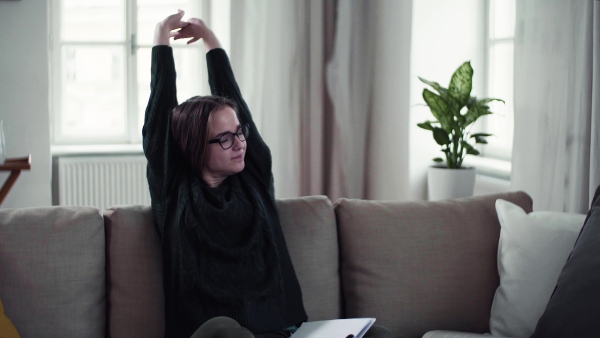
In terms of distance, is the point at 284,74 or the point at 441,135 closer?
the point at 441,135

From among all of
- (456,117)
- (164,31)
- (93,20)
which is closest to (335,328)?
(164,31)

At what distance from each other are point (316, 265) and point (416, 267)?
0.90 feet

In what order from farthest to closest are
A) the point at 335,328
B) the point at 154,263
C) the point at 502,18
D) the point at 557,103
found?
1. the point at 502,18
2. the point at 557,103
3. the point at 154,263
4. the point at 335,328

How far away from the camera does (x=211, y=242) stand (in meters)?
1.72

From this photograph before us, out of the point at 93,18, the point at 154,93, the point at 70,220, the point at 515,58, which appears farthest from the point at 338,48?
the point at 70,220

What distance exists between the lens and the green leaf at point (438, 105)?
294cm

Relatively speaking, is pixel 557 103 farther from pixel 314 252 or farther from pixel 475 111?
pixel 314 252

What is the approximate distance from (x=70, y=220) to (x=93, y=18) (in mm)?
2593

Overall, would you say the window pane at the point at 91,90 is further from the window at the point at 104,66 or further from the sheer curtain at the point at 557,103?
the sheer curtain at the point at 557,103

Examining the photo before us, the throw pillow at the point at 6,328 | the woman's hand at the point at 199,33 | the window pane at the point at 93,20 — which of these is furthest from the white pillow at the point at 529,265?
the window pane at the point at 93,20

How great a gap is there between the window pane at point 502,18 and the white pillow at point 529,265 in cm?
187

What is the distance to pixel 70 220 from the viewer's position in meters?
1.81

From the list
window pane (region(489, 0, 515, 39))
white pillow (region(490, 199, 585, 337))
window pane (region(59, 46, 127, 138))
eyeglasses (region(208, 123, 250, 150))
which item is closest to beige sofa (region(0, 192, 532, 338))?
white pillow (region(490, 199, 585, 337))

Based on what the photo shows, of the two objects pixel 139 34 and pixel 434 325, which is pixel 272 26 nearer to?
pixel 139 34
